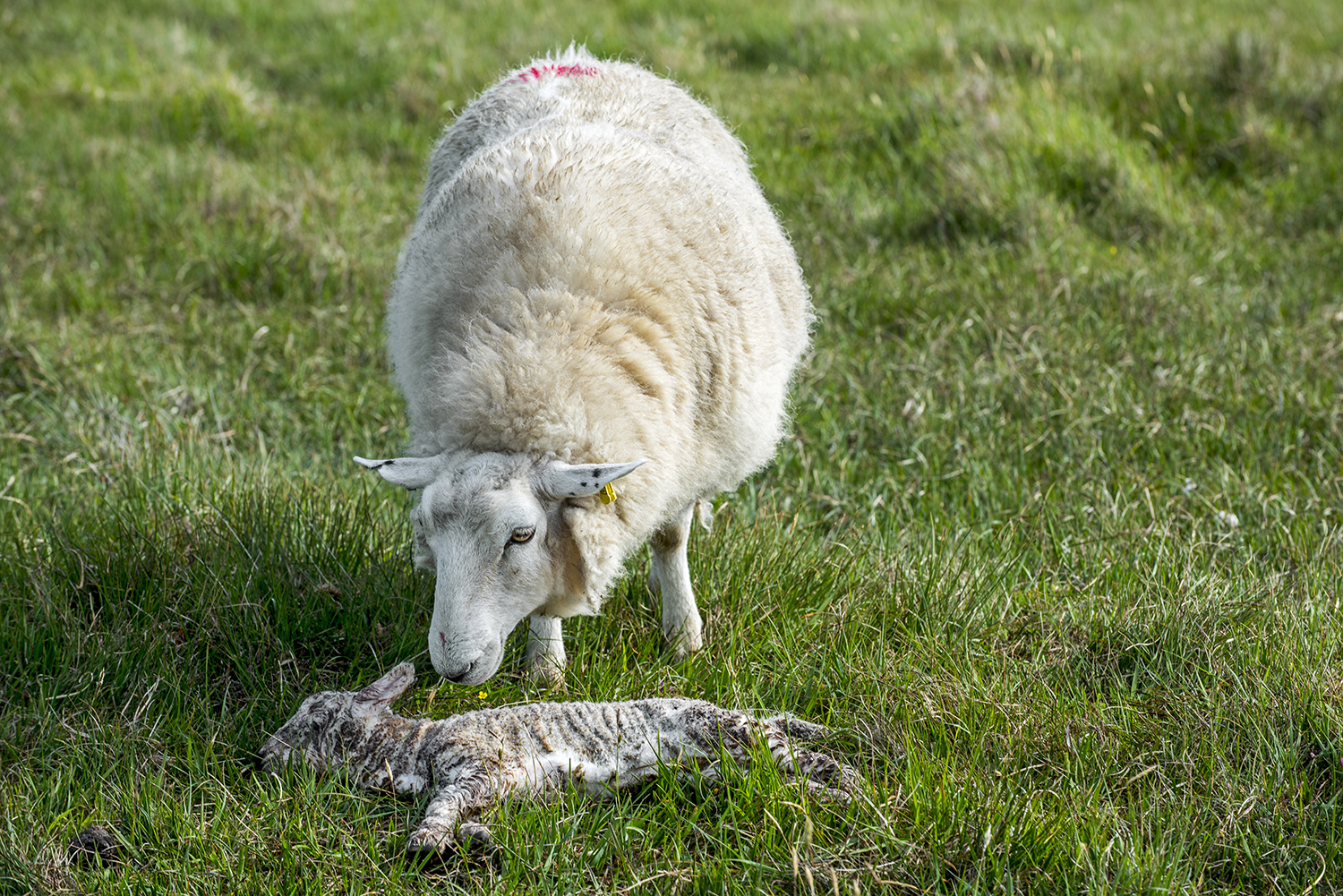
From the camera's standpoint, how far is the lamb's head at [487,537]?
2611 millimetres

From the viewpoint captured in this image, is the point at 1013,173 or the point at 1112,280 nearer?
the point at 1112,280

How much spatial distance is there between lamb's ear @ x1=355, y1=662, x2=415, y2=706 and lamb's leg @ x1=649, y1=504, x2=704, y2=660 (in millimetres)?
827

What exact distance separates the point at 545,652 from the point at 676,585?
0.45 m

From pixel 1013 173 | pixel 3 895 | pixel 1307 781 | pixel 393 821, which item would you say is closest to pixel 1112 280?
pixel 1013 173

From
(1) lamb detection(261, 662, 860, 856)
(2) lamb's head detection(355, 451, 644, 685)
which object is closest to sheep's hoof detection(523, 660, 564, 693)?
(1) lamb detection(261, 662, 860, 856)

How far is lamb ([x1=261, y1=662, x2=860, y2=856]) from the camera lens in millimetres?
2604

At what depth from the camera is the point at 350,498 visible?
12.8 ft

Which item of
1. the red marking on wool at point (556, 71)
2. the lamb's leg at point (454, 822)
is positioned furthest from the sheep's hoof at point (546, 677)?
the red marking on wool at point (556, 71)

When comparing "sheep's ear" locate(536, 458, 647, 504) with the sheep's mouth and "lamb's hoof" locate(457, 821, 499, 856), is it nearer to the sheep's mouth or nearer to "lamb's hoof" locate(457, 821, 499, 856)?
the sheep's mouth

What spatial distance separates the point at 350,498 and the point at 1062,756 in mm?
2342

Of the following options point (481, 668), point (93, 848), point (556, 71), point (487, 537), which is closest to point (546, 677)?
point (481, 668)

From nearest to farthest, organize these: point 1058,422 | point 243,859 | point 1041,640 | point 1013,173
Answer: point 243,859 < point 1041,640 < point 1058,422 < point 1013,173

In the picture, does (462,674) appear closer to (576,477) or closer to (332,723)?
(332,723)

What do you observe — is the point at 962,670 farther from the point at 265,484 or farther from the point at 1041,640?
the point at 265,484
